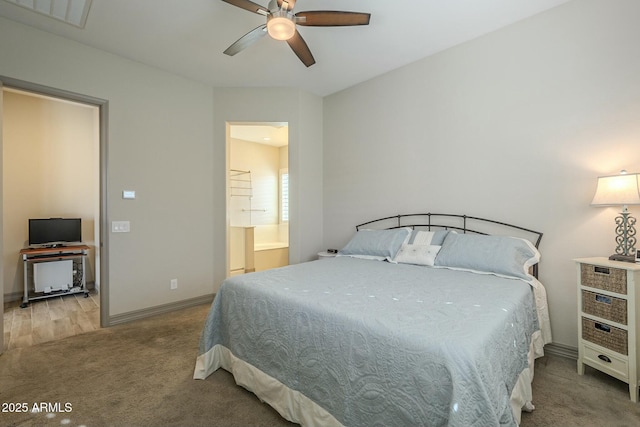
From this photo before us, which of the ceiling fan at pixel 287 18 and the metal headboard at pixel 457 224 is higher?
the ceiling fan at pixel 287 18

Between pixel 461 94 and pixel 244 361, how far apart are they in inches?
122

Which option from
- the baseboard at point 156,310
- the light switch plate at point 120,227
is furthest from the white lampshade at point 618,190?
the light switch plate at point 120,227

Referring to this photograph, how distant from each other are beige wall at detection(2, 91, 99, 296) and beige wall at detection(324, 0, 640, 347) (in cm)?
429

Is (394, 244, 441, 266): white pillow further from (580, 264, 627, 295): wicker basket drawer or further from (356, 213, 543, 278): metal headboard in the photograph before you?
(580, 264, 627, 295): wicker basket drawer

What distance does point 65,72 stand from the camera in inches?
112

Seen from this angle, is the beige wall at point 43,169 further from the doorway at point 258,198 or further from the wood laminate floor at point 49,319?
the doorway at point 258,198

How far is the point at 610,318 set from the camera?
1.92 metres

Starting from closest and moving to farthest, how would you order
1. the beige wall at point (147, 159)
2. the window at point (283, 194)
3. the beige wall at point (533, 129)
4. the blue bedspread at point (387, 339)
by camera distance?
the blue bedspread at point (387, 339) < the beige wall at point (533, 129) < the beige wall at point (147, 159) < the window at point (283, 194)

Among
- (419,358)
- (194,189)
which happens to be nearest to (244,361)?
(419,358)

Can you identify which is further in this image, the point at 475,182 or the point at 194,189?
the point at 194,189

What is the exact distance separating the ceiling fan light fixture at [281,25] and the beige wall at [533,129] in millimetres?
1804

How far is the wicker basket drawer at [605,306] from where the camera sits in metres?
1.85

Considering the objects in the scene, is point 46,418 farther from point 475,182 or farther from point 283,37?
point 475,182

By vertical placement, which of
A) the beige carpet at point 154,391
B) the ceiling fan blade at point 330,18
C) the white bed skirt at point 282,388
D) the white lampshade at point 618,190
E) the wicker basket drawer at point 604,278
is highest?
the ceiling fan blade at point 330,18
